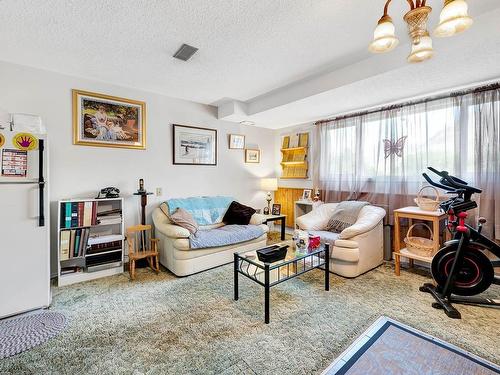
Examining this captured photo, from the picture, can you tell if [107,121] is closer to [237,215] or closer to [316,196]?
[237,215]

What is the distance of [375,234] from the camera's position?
10.3 feet

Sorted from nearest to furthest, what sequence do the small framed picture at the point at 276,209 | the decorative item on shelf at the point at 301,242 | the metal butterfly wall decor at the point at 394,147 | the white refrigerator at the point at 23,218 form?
the white refrigerator at the point at 23,218 → the decorative item on shelf at the point at 301,242 → the metal butterfly wall decor at the point at 394,147 → the small framed picture at the point at 276,209

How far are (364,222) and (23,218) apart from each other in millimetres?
3564

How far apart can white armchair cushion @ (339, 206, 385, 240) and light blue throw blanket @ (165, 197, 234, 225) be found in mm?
1925

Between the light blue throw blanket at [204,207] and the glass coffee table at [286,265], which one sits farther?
the light blue throw blanket at [204,207]

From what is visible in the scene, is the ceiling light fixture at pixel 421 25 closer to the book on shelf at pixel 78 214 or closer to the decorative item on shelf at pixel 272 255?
the decorative item on shelf at pixel 272 255

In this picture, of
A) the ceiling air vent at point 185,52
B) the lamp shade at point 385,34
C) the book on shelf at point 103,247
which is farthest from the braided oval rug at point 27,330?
the lamp shade at point 385,34

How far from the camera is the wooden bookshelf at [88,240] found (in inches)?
109

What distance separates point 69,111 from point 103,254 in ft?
6.04

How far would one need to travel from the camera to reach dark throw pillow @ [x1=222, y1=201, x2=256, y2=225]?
3902mm

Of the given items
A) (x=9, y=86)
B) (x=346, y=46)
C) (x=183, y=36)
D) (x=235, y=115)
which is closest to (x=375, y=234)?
(x=346, y=46)

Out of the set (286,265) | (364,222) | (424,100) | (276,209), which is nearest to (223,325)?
(286,265)

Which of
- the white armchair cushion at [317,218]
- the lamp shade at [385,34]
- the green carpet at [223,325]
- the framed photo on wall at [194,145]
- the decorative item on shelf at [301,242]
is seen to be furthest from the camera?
the framed photo on wall at [194,145]

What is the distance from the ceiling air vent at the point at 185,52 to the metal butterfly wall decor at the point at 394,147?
2914 mm
